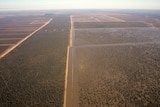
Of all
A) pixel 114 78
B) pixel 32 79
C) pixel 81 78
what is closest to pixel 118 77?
pixel 114 78

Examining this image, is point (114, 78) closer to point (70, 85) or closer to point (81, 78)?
point (81, 78)

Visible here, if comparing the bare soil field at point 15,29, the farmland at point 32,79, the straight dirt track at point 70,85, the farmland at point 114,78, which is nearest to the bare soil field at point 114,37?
the farmland at point 114,78

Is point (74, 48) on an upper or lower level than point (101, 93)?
upper

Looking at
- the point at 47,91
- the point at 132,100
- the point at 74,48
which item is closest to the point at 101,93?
the point at 132,100

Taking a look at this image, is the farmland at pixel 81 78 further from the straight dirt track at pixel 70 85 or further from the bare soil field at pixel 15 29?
the bare soil field at pixel 15 29

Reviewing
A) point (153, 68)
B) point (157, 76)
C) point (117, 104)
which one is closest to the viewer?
point (117, 104)

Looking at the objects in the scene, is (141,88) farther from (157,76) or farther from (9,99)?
(9,99)

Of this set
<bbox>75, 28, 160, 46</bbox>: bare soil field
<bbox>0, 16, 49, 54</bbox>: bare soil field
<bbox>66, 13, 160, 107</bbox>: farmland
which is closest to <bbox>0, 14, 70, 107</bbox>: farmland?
<bbox>66, 13, 160, 107</bbox>: farmland

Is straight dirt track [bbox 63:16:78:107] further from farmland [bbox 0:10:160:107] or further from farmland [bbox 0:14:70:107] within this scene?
farmland [bbox 0:14:70:107]
